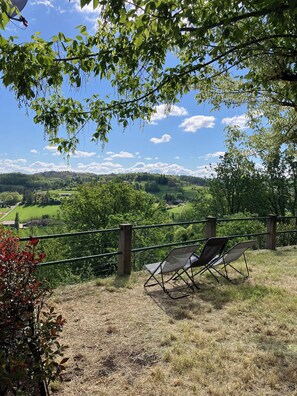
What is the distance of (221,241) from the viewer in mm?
5480

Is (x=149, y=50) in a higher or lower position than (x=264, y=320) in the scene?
higher

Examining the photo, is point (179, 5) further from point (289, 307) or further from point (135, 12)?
point (289, 307)

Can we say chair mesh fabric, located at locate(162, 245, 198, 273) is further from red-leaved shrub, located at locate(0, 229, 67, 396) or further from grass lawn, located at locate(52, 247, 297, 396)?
red-leaved shrub, located at locate(0, 229, 67, 396)

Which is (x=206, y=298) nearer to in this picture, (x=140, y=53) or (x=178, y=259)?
(x=178, y=259)

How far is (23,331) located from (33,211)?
2062 inches

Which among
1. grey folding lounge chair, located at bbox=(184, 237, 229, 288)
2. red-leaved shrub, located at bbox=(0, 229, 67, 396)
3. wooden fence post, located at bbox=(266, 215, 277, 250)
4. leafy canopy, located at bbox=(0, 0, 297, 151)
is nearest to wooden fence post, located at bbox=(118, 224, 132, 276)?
grey folding lounge chair, located at bbox=(184, 237, 229, 288)

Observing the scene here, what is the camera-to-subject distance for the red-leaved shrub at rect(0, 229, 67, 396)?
1778 millimetres

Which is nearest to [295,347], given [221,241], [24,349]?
[221,241]

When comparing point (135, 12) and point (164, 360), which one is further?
point (164, 360)

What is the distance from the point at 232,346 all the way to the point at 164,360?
30.2 inches

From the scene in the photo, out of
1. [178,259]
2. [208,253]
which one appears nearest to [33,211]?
[208,253]

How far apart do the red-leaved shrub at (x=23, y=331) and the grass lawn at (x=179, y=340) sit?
2.69 feet

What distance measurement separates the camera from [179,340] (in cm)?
335

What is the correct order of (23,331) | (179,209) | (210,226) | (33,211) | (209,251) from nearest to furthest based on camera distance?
(23,331), (209,251), (210,226), (179,209), (33,211)
